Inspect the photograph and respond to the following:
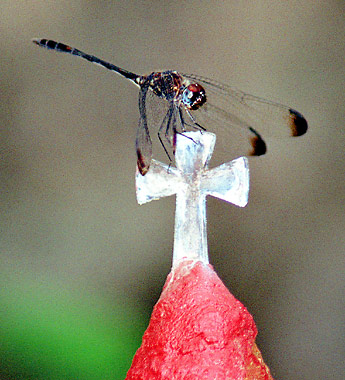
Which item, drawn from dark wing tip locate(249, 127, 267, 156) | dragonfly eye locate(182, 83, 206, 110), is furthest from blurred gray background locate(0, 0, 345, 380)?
dragonfly eye locate(182, 83, 206, 110)

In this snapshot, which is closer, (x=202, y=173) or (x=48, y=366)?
(x=202, y=173)

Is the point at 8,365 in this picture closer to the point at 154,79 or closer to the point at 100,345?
the point at 100,345

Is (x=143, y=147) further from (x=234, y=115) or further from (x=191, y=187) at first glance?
(x=234, y=115)

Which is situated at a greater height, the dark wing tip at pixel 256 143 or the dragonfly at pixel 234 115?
the dragonfly at pixel 234 115

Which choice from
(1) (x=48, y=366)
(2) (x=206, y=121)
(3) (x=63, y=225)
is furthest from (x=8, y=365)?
(2) (x=206, y=121)

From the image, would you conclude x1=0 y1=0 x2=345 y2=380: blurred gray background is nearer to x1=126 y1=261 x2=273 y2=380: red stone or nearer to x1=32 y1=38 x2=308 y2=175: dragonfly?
x1=32 y1=38 x2=308 y2=175: dragonfly

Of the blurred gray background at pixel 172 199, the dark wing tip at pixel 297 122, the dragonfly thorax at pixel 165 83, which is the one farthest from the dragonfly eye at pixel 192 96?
the blurred gray background at pixel 172 199

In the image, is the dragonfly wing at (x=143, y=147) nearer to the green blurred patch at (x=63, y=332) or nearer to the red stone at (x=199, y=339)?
the red stone at (x=199, y=339)
